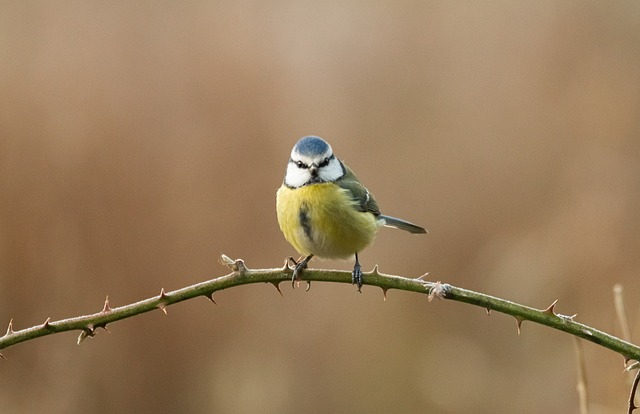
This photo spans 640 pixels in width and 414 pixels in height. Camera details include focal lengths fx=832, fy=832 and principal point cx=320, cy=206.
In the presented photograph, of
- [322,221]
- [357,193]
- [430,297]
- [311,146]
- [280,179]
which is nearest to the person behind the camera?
[430,297]

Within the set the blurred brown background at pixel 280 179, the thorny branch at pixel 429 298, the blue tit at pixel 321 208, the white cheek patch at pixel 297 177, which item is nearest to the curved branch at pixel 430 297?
the thorny branch at pixel 429 298

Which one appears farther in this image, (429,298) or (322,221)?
(322,221)

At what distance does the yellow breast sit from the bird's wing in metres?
0.06

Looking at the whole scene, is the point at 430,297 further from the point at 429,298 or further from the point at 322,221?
A: the point at 322,221

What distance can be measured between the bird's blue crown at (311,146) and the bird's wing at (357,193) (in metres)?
0.20

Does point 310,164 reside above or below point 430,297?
above

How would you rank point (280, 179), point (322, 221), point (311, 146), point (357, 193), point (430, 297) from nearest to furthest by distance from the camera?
1. point (430, 297)
2. point (322, 221)
3. point (311, 146)
4. point (357, 193)
5. point (280, 179)

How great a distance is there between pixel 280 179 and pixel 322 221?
283 centimetres

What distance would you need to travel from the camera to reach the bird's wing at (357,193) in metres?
4.19

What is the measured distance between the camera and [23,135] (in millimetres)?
6535

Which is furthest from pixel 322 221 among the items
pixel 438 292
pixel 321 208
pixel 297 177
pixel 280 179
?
pixel 280 179

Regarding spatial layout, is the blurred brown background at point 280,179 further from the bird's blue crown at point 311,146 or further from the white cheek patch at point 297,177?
the bird's blue crown at point 311,146

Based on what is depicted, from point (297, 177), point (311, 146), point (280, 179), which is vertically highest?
point (311, 146)

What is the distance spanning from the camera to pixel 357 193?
4238 mm
